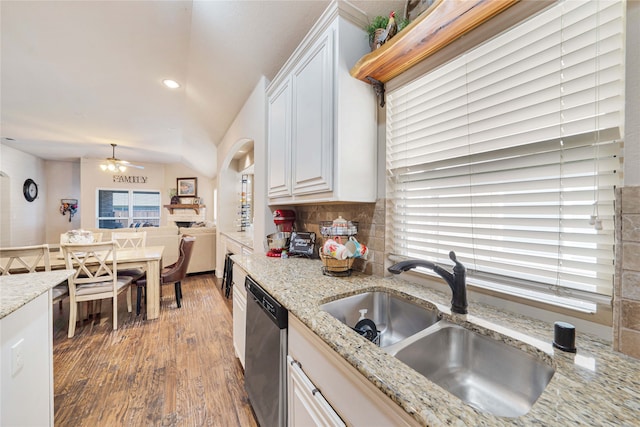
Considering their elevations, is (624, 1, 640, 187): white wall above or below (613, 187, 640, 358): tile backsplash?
above

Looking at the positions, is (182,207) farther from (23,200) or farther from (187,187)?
(23,200)

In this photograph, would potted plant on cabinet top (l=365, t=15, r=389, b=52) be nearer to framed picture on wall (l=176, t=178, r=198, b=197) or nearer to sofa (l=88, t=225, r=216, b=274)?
sofa (l=88, t=225, r=216, b=274)

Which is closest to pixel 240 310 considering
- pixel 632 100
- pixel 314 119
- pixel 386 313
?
pixel 386 313

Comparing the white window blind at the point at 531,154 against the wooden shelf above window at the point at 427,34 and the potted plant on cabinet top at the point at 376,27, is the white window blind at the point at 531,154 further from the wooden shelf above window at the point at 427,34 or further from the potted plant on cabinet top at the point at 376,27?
the potted plant on cabinet top at the point at 376,27

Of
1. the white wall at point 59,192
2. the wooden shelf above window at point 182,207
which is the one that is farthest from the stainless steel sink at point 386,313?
the white wall at point 59,192

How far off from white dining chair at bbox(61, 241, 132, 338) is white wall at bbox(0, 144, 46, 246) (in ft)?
14.9

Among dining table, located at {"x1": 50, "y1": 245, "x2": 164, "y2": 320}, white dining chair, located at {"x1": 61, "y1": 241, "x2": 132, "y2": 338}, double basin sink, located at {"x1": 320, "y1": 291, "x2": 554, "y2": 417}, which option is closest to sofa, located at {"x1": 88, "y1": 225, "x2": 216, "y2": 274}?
dining table, located at {"x1": 50, "y1": 245, "x2": 164, "y2": 320}

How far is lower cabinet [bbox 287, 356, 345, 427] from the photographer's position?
78 centimetres

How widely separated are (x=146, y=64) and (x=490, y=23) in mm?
2884

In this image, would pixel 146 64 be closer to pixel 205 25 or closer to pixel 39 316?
pixel 205 25

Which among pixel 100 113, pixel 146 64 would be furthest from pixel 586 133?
pixel 100 113

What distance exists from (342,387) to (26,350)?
1.35 metres

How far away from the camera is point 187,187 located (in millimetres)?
7695

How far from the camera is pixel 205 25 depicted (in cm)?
187
